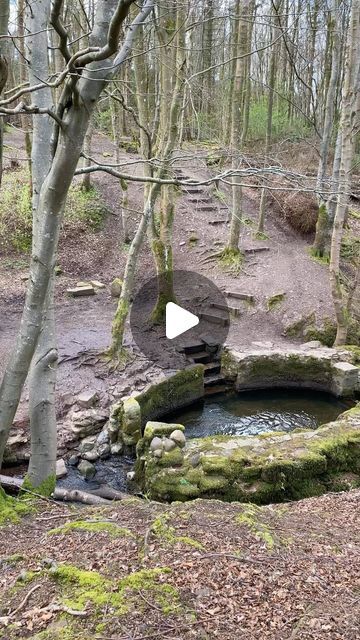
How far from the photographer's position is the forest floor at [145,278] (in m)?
8.67

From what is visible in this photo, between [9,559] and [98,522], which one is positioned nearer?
[9,559]

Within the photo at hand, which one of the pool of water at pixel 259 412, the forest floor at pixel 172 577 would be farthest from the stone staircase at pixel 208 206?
the forest floor at pixel 172 577

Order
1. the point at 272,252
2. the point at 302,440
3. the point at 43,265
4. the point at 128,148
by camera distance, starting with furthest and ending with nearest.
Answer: the point at 128,148 → the point at 272,252 → the point at 302,440 → the point at 43,265

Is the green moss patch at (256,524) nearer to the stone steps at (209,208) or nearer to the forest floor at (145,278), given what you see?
the forest floor at (145,278)

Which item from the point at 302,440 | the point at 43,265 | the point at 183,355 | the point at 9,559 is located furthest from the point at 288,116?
the point at 9,559

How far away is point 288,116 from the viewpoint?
20.8 meters

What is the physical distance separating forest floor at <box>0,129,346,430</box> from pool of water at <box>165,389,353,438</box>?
1141mm

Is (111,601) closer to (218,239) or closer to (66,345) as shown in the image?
(66,345)

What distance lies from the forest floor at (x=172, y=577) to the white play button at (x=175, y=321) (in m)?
6.66

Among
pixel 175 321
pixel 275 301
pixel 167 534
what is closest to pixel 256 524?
pixel 167 534

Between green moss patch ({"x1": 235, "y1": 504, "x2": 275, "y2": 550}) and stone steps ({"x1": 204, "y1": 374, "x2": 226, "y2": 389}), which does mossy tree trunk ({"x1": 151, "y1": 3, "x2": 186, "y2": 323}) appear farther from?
green moss patch ({"x1": 235, "y1": 504, "x2": 275, "y2": 550})

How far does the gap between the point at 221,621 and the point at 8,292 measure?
9.71 meters

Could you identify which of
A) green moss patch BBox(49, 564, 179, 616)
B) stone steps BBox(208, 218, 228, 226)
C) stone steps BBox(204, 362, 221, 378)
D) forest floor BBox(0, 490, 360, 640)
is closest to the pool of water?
stone steps BBox(204, 362, 221, 378)

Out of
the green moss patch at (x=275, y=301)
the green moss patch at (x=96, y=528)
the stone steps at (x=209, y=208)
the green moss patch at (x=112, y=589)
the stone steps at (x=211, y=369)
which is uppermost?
the stone steps at (x=209, y=208)
